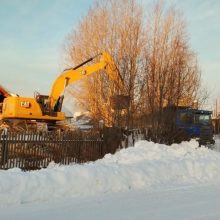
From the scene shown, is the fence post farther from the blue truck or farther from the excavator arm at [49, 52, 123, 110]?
the blue truck

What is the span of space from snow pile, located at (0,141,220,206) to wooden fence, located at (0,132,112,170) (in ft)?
8.83

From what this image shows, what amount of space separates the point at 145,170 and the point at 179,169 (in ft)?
5.16

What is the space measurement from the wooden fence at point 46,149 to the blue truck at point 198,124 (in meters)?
9.43

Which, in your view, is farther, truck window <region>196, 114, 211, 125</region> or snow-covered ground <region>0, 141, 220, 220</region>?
truck window <region>196, 114, 211, 125</region>

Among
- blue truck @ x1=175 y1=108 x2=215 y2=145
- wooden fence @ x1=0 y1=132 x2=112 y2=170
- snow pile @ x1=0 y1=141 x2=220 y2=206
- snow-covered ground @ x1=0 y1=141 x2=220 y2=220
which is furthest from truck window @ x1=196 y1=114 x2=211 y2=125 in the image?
snow-covered ground @ x1=0 y1=141 x2=220 y2=220

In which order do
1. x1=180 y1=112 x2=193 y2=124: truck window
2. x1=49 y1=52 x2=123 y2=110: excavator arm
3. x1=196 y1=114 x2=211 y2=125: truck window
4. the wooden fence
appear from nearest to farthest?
the wooden fence, x1=49 y1=52 x2=123 y2=110: excavator arm, x1=180 y1=112 x2=193 y2=124: truck window, x1=196 y1=114 x2=211 y2=125: truck window

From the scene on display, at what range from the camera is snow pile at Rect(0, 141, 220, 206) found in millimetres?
8695

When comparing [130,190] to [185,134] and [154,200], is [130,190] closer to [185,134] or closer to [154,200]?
[154,200]

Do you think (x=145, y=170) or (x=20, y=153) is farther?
(x=20, y=153)

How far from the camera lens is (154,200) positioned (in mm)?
9070

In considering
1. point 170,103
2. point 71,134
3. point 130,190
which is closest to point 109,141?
point 71,134

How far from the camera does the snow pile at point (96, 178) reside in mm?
8695

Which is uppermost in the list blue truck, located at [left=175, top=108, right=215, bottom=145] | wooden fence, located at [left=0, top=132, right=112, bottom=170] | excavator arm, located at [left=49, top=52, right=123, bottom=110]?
excavator arm, located at [left=49, top=52, right=123, bottom=110]

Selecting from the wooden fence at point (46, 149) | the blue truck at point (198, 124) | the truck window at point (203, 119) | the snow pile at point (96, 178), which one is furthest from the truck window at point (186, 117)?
the snow pile at point (96, 178)
